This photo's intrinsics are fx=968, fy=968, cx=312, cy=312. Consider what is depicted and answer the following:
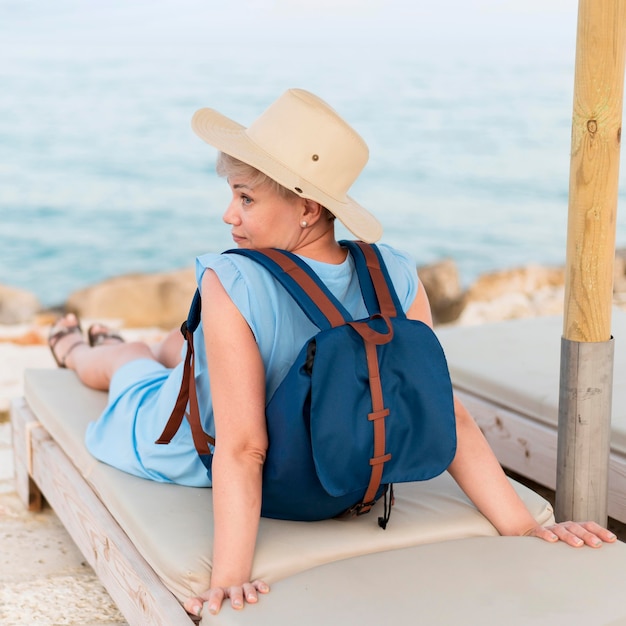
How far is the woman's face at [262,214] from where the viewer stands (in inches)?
78.0

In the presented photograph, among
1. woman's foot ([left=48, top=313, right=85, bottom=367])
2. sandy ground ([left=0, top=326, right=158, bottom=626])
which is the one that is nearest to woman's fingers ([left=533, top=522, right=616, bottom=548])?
sandy ground ([left=0, top=326, right=158, bottom=626])

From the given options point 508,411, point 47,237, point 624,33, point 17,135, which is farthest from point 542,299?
point 17,135

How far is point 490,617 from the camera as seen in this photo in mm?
1688

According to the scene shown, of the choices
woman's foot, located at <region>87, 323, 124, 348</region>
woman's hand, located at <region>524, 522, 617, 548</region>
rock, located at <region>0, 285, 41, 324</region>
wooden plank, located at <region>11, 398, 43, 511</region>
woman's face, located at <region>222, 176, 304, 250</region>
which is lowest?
rock, located at <region>0, 285, 41, 324</region>

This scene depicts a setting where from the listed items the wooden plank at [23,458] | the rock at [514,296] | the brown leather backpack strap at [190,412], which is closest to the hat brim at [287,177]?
the brown leather backpack strap at [190,412]

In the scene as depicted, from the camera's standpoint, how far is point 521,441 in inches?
120

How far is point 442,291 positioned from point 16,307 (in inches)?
144

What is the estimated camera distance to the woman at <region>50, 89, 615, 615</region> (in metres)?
1.85

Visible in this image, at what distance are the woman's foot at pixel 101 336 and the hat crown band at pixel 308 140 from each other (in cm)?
170

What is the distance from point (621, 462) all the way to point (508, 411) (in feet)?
1.64

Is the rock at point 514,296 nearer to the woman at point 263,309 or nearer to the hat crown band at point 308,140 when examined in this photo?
the woman at point 263,309

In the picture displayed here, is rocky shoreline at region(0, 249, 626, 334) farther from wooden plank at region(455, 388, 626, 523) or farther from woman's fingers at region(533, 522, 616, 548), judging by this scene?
woman's fingers at region(533, 522, 616, 548)

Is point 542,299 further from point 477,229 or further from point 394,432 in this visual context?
point 394,432

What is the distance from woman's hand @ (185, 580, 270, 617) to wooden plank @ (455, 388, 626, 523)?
1.33m
